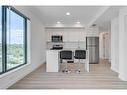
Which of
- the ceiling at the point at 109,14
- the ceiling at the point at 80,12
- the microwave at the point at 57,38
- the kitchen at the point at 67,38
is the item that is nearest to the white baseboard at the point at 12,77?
the ceiling at the point at 80,12

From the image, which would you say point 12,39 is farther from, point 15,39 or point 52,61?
point 52,61

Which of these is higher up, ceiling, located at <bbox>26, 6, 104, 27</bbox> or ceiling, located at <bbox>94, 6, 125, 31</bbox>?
ceiling, located at <bbox>26, 6, 104, 27</bbox>

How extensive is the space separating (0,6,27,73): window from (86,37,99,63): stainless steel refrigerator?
5.28 m

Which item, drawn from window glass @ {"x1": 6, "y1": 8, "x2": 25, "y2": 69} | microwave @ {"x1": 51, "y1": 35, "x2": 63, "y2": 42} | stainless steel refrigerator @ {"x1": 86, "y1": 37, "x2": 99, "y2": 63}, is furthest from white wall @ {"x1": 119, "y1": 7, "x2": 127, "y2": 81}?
microwave @ {"x1": 51, "y1": 35, "x2": 63, "y2": 42}

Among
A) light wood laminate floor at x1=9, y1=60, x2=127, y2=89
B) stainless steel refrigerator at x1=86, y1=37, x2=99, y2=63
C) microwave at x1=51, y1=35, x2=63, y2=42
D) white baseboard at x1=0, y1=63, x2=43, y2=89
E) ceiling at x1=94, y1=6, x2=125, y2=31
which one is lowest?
light wood laminate floor at x1=9, y1=60, x2=127, y2=89

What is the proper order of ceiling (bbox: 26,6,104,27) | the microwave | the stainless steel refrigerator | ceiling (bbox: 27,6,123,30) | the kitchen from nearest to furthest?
ceiling (bbox: 27,6,123,30)
ceiling (bbox: 26,6,104,27)
the stainless steel refrigerator
the microwave
the kitchen

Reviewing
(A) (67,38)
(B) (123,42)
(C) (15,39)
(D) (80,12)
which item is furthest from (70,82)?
(A) (67,38)

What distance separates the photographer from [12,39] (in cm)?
533

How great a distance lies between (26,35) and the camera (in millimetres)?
6688

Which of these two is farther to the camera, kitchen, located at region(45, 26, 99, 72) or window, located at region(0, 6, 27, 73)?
kitchen, located at region(45, 26, 99, 72)

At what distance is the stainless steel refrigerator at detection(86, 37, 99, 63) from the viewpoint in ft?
35.5

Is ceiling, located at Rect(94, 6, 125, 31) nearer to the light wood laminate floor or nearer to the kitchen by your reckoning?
the light wood laminate floor

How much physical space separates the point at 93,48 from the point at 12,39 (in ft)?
21.5
